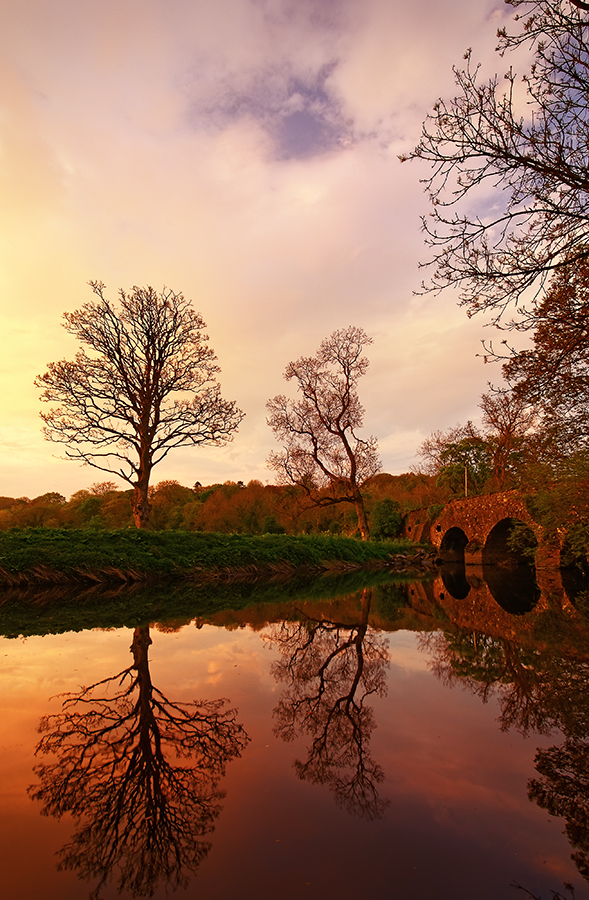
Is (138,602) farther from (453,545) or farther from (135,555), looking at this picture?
(453,545)

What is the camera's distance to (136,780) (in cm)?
225

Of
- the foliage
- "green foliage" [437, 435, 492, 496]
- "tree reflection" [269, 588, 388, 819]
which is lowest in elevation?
"tree reflection" [269, 588, 388, 819]

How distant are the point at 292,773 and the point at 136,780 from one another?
2.54 feet

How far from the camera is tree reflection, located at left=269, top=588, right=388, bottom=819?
232cm

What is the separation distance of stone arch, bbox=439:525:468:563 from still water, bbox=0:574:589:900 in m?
24.7

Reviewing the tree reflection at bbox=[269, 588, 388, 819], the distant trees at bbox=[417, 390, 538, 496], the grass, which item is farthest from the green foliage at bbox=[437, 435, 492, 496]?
the tree reflection at bbox=[269, 588, 388, 819]

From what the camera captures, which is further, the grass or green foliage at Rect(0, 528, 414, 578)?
green foliage at Rect(0, 528, 414, 578)

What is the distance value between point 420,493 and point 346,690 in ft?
137

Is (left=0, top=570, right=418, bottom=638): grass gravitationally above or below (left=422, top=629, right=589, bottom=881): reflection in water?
above

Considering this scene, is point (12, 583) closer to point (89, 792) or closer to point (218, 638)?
point (218, 638)

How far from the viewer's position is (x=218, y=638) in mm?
5746

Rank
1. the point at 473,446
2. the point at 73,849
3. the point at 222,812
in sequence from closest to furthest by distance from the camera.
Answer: the point at 73,849 → the point at 222,812 → the point at 473,446

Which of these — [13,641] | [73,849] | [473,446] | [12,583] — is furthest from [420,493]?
[73,849]

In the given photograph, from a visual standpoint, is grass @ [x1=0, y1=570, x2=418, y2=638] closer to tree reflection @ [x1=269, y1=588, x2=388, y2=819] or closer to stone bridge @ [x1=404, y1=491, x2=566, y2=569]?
tree reflection @ [x1=269, y1=588, x2=388, y2=819]
